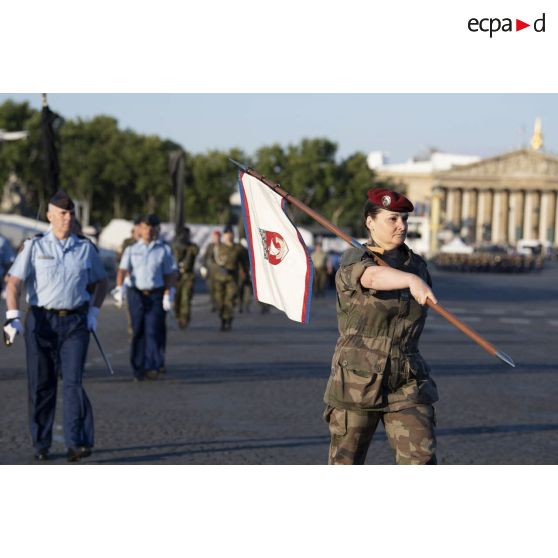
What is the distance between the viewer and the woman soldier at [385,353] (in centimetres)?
491

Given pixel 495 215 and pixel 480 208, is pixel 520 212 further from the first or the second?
pixel 480 208

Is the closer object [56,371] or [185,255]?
[56,371]

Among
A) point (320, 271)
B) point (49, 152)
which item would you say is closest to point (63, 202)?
point (49, 152)

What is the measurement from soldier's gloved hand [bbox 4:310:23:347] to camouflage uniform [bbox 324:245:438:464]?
3.26 metres

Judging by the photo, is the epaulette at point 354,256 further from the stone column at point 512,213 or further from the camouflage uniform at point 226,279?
the stone column at point 512,213

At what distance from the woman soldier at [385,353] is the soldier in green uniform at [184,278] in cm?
1282

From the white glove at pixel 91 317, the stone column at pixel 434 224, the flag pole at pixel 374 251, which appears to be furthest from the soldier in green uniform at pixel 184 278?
the stone column at pixel 434 224

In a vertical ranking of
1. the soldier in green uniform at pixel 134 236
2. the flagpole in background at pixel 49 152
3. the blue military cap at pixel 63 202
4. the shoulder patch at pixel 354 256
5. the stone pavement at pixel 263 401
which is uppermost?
the flagpole in background at pixel 49 152

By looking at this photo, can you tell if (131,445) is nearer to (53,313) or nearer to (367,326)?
(53,313)

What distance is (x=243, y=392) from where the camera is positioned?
36.3ft

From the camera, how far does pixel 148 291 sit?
1212cm

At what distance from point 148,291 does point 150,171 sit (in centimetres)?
8416

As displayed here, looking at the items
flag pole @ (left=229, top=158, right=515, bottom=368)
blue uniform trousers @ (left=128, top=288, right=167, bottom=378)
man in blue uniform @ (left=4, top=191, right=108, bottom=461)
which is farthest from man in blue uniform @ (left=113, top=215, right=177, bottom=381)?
flag pole @ (left=229, top=158, right=515, bottom=368)

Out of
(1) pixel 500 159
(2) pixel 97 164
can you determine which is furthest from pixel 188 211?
(1) pixel 500 159
